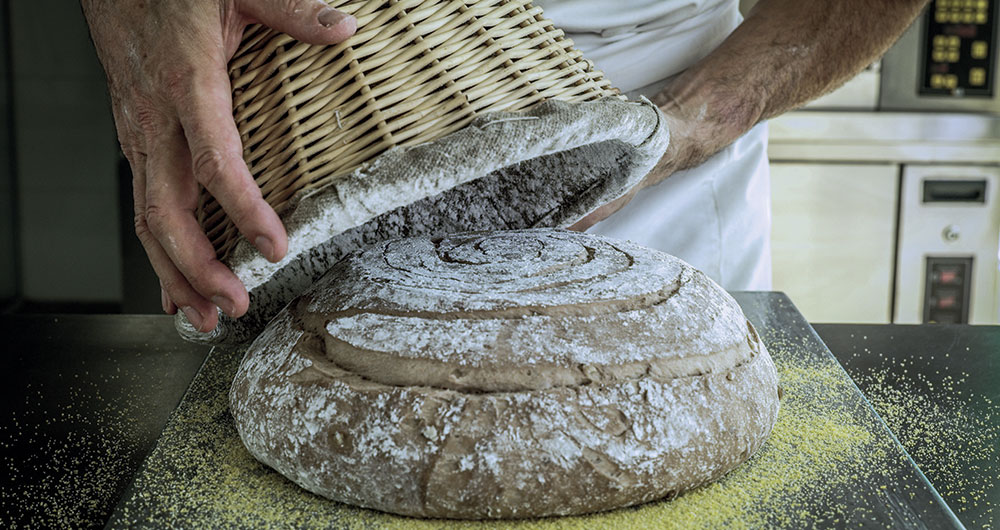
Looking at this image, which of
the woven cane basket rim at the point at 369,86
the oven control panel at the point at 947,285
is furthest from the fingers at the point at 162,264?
the oven control panel at the point at 947,285

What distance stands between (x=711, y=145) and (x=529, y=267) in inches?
24.8

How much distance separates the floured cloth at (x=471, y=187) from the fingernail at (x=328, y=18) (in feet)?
0.35

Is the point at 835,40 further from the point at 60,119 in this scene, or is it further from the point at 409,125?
the point at 60,119

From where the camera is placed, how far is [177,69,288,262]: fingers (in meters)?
0.69

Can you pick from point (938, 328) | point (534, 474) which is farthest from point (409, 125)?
point (938, 328)

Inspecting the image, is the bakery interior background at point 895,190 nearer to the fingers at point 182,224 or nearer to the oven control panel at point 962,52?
the oven control panel at point 962,52

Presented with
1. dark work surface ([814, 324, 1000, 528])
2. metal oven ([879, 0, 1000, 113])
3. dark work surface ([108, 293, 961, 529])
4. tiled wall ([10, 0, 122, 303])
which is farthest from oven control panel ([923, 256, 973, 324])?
tiled wall ([10, 0, 122, 303])

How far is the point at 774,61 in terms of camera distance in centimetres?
140

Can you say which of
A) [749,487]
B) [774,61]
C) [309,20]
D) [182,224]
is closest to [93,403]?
[182,224]

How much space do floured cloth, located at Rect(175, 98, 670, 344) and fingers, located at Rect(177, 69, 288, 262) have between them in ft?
0.07

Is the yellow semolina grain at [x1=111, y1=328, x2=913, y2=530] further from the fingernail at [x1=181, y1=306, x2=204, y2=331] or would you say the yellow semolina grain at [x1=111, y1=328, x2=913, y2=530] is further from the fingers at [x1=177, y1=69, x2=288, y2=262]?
the fingers at [x1=177, y1=69, x2=288, y2=262]

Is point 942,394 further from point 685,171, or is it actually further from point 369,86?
point 369,86

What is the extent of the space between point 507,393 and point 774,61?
3.01 ft

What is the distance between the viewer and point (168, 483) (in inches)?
30.4
